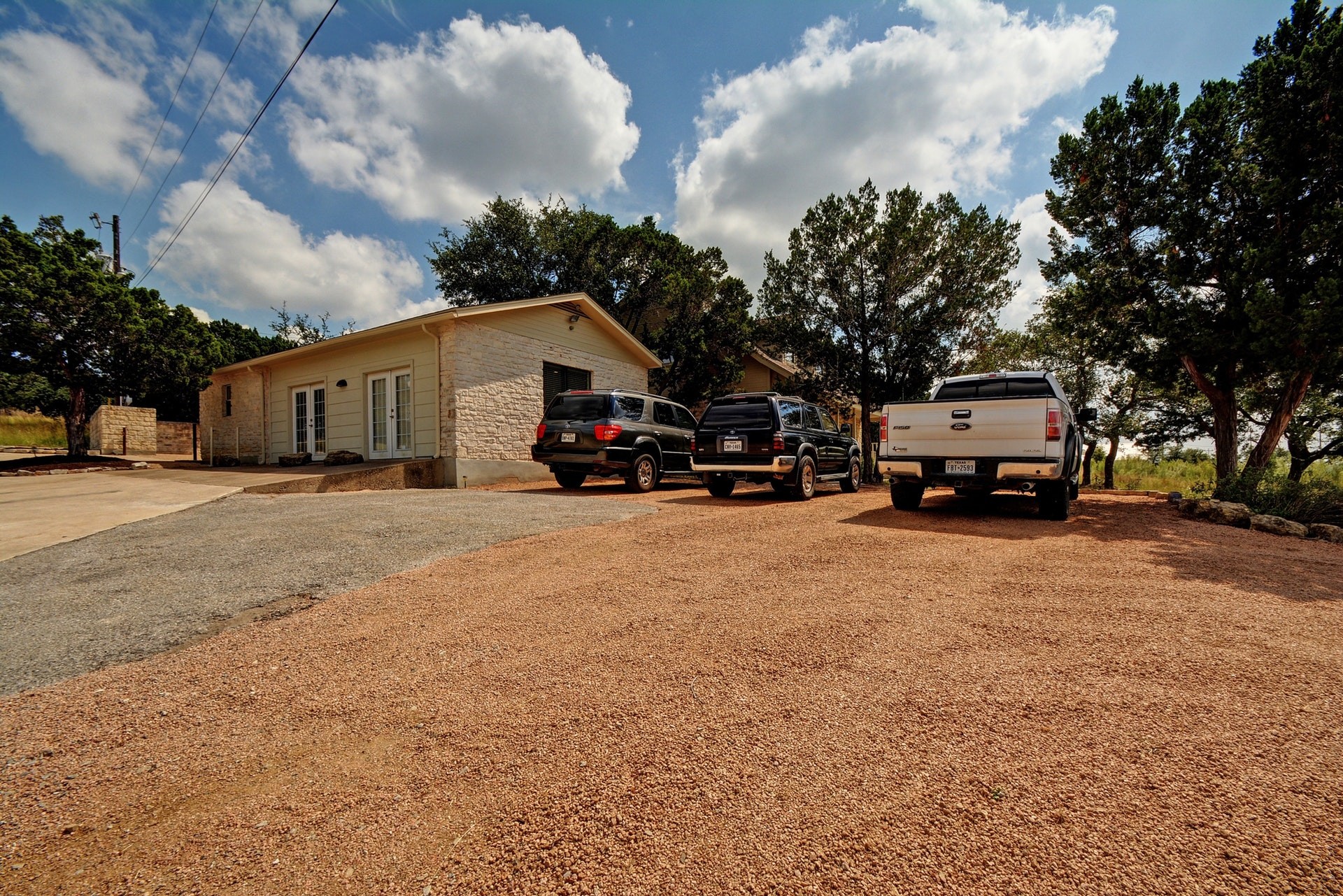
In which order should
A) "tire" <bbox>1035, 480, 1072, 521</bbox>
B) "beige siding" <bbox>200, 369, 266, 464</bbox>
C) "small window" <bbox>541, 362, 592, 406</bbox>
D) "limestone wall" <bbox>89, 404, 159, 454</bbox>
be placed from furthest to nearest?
"limestone wall" <bbox>89, 404, 159, 454</bbox>
"beige siding" <bbox>200, 369, 266, 464</bbox>
"small window" <bbox>541, 362, 592, 406</bbox>
"tire" <bbox>1035, 480, 1072, 521</bbox>

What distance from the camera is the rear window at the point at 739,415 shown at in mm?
9398

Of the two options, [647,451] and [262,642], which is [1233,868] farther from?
[647,451]

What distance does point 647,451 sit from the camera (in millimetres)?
11219

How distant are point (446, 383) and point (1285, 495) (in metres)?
15.5

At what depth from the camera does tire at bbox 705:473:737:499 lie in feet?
33.7

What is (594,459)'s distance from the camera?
10.4m

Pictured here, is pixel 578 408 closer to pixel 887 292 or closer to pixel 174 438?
pixel 887 292

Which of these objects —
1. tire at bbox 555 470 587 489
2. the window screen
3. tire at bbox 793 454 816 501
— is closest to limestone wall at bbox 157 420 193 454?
the window screen

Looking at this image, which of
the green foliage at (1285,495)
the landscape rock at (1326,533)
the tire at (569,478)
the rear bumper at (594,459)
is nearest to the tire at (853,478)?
the rear bumper at (594,459)

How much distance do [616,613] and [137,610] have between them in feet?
10.7

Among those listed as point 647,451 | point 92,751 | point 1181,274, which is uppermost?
point 1181,274

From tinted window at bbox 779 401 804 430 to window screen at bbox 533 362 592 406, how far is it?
22.3 feet

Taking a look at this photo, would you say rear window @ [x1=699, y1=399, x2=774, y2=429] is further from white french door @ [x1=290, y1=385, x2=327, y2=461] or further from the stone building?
white french door @ [x1=290, y1=385, x2=327, y2=461]

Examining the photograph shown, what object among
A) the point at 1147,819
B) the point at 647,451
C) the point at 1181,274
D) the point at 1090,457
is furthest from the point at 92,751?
the point at 1090,457
